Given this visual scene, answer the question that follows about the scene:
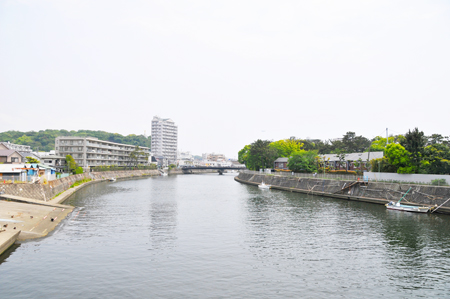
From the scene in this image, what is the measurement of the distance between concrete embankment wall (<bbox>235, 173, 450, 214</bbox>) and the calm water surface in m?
9.48

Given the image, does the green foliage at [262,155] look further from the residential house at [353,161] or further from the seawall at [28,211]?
the seawall at [28,211]

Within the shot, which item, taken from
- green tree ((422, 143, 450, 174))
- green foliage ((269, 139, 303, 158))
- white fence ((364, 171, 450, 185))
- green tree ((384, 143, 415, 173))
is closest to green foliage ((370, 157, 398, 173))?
green tree ((384, 143, 415, 173))

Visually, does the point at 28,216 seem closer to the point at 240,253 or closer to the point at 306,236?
the point at 240,253

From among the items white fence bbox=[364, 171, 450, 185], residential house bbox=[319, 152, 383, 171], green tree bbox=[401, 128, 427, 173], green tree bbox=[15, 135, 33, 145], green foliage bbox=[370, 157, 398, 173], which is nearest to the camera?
white fence bbox=[364, 171, 450, 185]

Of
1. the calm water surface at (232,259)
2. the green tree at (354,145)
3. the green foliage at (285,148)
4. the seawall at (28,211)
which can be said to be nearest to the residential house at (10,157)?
the seawall at (28,211)

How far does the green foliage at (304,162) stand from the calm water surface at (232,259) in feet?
182

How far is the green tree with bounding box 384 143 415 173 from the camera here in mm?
56031

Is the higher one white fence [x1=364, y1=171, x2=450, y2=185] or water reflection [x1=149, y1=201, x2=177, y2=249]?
white fence [x1=364, y1=171, x2=450, y2=185]

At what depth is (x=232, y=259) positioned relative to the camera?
2389cm

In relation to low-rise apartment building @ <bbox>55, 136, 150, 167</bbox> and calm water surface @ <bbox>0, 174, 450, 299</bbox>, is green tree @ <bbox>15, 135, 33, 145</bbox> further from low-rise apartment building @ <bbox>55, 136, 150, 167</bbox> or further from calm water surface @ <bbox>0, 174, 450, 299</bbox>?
calm water surface @ <bbox>0, 174, 450, 299</bbox>

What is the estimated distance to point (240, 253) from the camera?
2555 cm

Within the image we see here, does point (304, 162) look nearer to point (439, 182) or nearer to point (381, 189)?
point (381, 189)

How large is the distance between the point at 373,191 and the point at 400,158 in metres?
7.76

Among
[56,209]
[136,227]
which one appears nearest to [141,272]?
[136,227]
